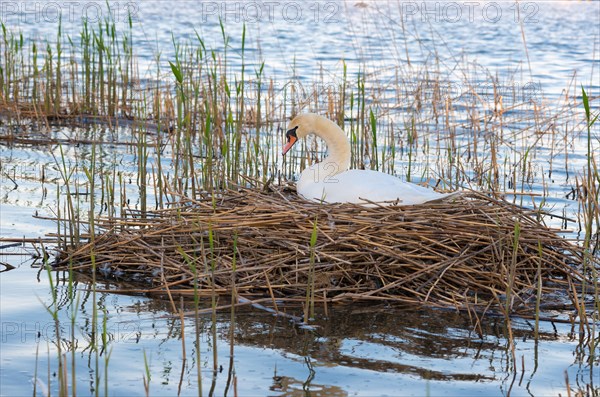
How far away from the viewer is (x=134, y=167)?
29.8ft

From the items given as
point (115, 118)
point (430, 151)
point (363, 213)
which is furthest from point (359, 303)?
point (115, 118)

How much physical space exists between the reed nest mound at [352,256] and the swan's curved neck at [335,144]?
2.58 feet

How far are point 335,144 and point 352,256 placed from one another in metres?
1.40

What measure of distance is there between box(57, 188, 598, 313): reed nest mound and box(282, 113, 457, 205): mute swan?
104 millimetres

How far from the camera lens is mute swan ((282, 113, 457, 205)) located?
587cm

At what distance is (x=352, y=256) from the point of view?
17.8 feet

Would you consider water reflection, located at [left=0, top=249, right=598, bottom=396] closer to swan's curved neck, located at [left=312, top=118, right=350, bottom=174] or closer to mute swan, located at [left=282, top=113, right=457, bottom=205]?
mute swan, located at [left=282, top=113, right=457, bottom=205]

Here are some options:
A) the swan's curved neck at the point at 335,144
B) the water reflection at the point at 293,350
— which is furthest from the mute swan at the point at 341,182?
the water reflection at the point at 293,350

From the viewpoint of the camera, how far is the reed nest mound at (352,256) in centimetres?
532

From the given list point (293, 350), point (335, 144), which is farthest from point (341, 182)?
point (293, 350)

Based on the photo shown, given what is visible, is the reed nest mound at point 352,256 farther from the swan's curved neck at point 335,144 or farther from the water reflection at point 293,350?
the swan's curved neck at point 335,144

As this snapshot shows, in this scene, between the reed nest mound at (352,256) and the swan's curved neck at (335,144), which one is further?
the swan's curved neck at (335,144)

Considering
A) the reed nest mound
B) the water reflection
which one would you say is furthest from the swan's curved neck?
the water reflection

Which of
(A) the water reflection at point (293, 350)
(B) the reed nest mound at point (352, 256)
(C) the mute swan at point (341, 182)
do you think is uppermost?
(C) the mute swan at point (341, 182)
